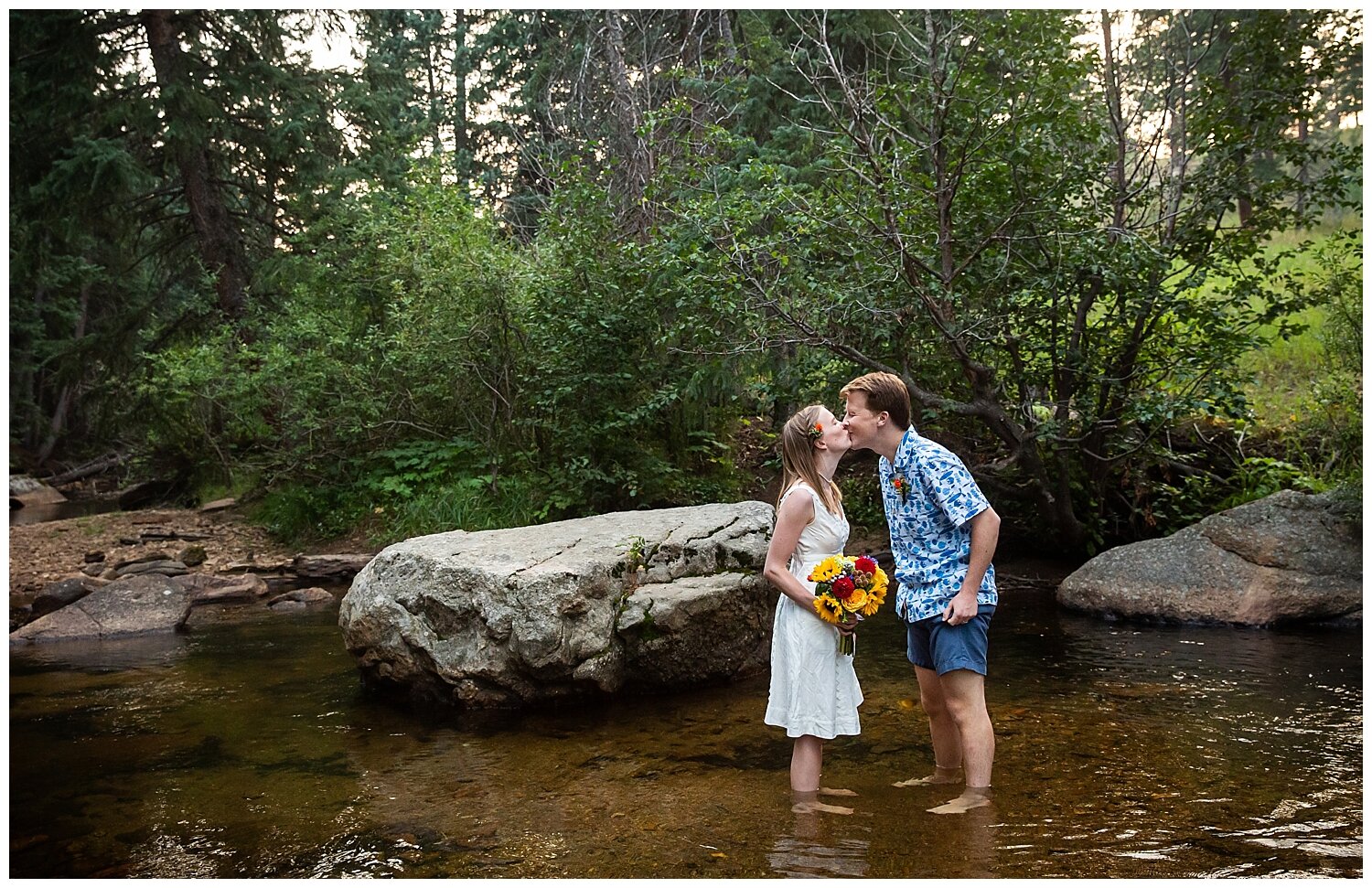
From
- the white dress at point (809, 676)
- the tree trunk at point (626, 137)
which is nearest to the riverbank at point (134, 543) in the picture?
the tree trunk at point (626, 137)

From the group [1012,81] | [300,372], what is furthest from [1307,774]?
[300,372]

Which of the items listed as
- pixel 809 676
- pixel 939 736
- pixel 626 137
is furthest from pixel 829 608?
pixel 626 137

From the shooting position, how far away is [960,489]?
4801 mm

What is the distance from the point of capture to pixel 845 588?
499cm

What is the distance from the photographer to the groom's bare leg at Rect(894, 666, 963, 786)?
5.27 meters

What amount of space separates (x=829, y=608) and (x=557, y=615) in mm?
2651

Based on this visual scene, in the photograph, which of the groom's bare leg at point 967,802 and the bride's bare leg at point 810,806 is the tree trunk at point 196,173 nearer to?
the bride's bare leg at point 810,806

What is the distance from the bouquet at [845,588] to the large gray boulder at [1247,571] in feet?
18.9

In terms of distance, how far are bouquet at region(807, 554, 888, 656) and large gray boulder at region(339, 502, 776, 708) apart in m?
2.39

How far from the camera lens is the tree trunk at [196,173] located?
1761cm

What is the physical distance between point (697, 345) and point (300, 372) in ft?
24.6

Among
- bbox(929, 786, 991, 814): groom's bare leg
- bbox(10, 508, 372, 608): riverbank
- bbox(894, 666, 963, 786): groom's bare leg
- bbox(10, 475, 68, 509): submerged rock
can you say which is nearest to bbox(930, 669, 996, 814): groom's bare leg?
bbox(929, 786, 991, 814): groom's bare leg

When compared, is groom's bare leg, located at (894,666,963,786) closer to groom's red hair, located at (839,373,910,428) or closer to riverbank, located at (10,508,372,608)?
groom's red hair, located at (839,373,910,428)

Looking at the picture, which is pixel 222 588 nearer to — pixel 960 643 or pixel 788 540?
pixel 788 540
